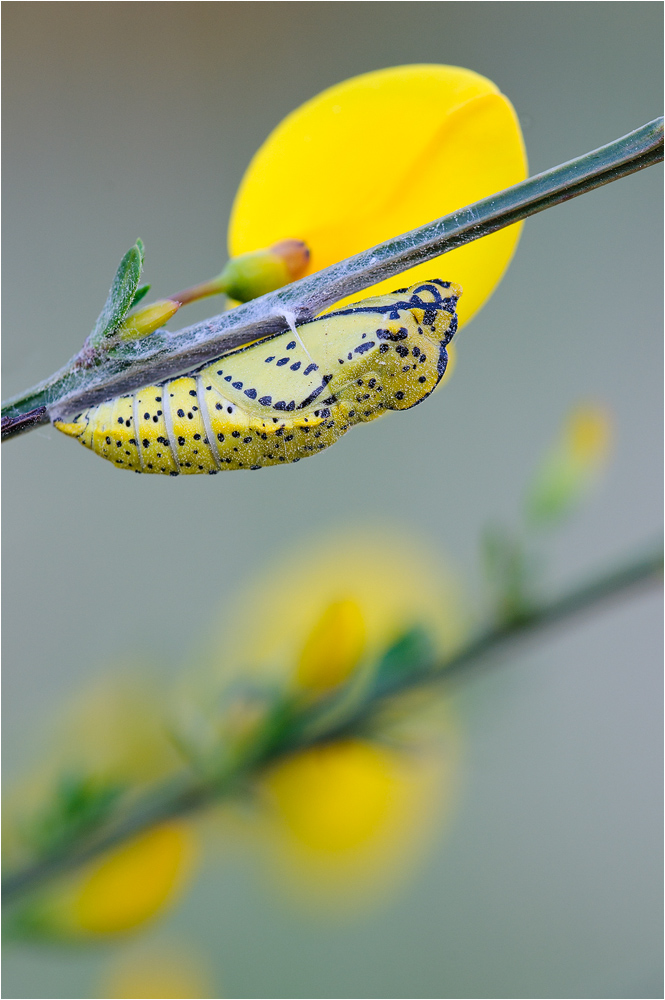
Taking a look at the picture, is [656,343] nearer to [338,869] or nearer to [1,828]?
[338,869]

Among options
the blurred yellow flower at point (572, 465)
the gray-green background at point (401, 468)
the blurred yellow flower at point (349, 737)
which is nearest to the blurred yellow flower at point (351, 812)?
the blurred yellow flower at point (349, 737)

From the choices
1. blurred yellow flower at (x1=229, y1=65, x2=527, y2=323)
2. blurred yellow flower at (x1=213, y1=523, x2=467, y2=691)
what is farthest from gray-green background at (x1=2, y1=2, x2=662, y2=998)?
blurred yellow flower at (x1=229, y1=65, x2=527, y2=323)

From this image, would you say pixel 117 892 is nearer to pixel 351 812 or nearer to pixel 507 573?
pixel 351 812

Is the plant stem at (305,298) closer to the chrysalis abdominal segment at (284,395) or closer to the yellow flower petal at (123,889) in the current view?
the chrysalis abdominal segment at (284,395)

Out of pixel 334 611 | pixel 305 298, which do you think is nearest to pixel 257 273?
pixel 305 298

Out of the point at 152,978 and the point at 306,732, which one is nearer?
the point at 306,732

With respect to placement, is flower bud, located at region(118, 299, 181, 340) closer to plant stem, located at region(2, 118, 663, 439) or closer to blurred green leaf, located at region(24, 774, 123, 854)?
plant stem, located at region(2, 118, 663, 439)

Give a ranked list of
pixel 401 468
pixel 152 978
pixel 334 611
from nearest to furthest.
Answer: pixel 334 611
pixel 152 978
pixel 401 468
